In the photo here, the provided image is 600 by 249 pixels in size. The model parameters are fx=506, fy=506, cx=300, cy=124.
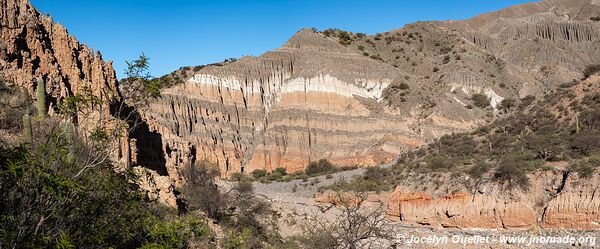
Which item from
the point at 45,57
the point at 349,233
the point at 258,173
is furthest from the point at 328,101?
the point at 349,233

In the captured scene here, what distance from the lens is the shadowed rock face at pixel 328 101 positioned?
208ft

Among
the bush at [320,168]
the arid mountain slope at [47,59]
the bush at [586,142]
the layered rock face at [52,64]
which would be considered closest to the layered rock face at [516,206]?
the bush at [586,142]

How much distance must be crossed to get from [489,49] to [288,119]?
49.8 metres

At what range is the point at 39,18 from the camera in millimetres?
25797

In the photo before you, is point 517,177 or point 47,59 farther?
point 517,177

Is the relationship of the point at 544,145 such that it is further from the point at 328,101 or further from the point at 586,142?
the point at 328,101

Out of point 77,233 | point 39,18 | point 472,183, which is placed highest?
point 39,18

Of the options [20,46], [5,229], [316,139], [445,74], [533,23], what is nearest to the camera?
[5,229]

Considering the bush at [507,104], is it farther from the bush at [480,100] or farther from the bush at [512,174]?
the bush at [512,174]

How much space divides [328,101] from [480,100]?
67.6 feet

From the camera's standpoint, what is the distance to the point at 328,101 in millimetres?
67250

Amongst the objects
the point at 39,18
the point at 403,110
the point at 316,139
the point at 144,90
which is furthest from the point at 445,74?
the point at 144,90

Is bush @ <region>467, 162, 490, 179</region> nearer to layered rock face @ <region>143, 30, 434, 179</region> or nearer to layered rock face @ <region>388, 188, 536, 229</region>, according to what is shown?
layered rock face @ <region>388, 188, 536, 229</region>

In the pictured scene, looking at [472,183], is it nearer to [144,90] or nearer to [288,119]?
[144,90]
